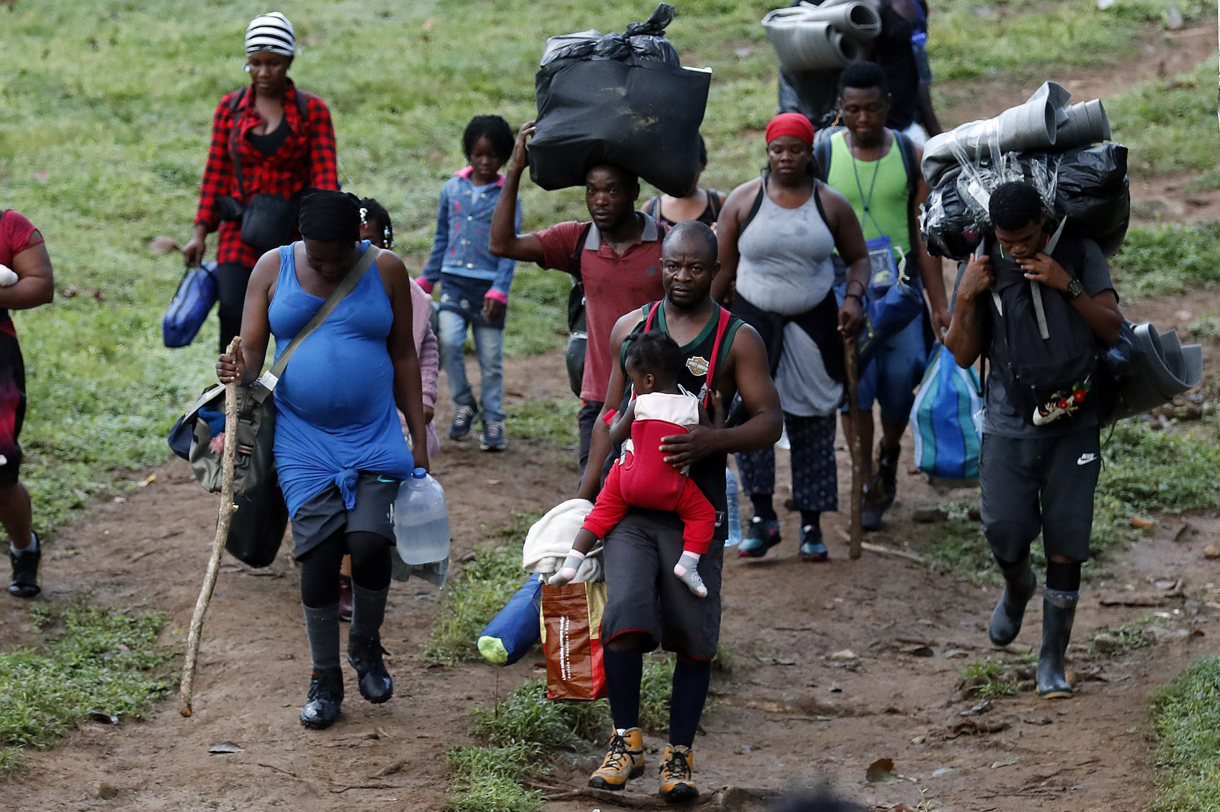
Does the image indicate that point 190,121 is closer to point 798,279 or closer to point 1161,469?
point 798,279

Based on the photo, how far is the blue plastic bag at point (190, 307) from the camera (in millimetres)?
7344

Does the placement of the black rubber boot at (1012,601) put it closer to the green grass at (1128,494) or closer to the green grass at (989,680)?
the green grass at (989,680)

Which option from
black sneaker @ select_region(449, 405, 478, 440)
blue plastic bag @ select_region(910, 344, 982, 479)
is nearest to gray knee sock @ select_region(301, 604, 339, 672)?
blue plastic bag @ select_region(910, 344, 982, 479)

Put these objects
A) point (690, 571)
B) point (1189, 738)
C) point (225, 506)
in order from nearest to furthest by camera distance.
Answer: point (690, 571)
point (1189, 738)
point (225, 506)

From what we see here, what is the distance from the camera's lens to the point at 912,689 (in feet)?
20.4

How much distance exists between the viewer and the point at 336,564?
5.27 m

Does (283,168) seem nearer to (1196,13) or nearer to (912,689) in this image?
(912,689)

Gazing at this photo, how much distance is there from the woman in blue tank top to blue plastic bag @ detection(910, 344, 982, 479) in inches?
112

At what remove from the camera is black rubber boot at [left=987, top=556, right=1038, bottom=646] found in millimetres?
5809

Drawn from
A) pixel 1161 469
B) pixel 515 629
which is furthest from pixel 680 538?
pixel 1161 469

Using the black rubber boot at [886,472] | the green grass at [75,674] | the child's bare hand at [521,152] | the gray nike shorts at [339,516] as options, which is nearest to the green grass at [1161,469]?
the black rubber boot at [886,472]

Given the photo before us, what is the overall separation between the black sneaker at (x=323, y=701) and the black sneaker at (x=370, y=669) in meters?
0.13

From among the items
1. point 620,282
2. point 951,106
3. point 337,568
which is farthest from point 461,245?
point 951,106

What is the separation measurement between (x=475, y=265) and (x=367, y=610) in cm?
353
